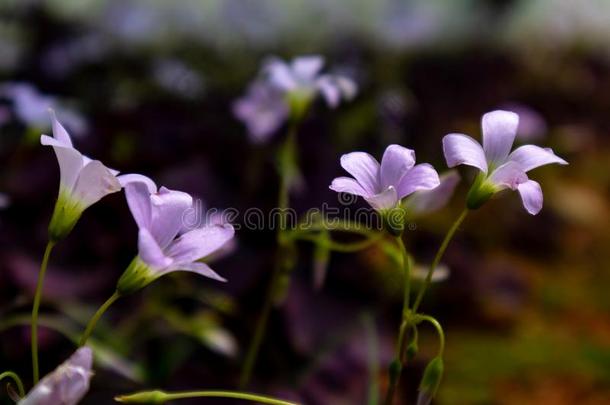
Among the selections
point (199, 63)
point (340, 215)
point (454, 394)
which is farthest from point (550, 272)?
point (199, 63)

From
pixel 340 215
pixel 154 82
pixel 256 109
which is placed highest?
pixel 256 109

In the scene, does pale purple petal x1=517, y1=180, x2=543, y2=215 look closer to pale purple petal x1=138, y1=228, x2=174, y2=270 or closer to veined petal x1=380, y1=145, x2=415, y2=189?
veined petal x1=380, y1=145, x2=415, y2=189

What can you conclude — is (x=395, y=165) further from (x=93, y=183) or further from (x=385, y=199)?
(x=93, y=183)

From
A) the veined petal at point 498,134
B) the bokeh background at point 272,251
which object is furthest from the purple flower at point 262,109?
the veined petal at point 498,134

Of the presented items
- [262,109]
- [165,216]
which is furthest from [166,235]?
[262,109]

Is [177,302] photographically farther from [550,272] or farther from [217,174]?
[550,272]

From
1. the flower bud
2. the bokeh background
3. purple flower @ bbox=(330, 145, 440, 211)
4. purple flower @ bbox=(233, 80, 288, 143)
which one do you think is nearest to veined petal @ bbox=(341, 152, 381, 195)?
purple flower @ bbox=(330, 145, 440, 211)

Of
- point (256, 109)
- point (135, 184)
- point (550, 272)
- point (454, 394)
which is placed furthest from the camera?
point (550, 272)
